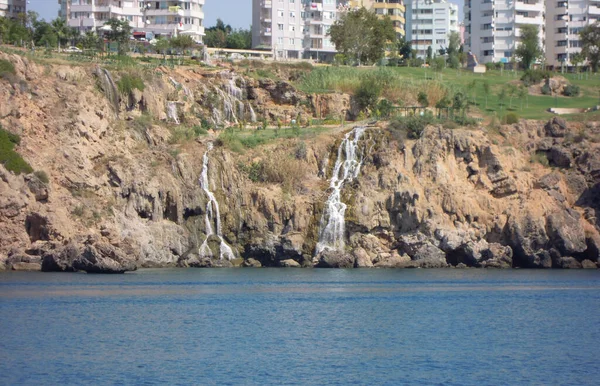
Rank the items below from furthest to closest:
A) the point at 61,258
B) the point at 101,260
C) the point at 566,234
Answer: the point at 566,234, the point at 61,258, the point at 101,260

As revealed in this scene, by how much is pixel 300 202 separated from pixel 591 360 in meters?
46.3

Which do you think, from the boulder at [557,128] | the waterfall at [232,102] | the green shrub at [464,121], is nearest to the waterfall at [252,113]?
the waterfall at [232,102]

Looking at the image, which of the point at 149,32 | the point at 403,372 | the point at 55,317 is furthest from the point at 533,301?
the point at 149,32

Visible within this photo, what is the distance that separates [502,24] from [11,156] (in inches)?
4424

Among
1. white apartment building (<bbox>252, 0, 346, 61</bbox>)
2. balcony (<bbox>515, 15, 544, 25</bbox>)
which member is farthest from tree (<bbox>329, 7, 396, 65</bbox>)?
balcony (<bbox>515, 15, 544, 25</bbox>)

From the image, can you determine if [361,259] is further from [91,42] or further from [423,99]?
[91,42]

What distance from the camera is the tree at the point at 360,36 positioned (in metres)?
136

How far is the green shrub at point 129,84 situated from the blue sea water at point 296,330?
26831 mm

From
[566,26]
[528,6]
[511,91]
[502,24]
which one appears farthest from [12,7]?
[566,26]

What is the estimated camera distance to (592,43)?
14975 centimetres

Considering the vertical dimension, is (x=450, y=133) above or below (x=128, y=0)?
below

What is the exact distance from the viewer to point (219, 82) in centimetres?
10694

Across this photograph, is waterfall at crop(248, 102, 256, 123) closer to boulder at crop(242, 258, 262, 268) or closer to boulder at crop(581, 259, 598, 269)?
boulder at crop(242, 258, 262, 268)

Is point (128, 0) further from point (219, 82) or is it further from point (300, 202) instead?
point (300, 202)
